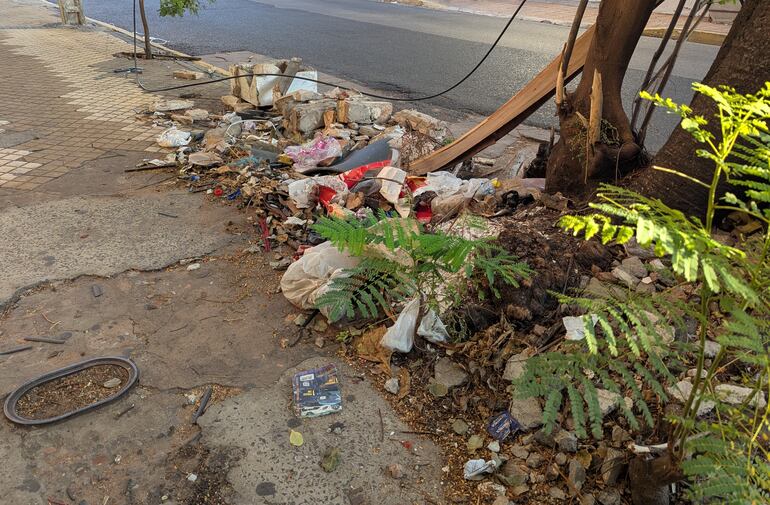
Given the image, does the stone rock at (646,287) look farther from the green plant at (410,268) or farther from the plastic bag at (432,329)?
the plastic bag at (432,329)

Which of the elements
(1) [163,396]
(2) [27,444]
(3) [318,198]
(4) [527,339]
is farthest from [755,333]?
(3) [318,198]

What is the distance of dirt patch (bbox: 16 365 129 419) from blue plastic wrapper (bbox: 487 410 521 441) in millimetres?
1788

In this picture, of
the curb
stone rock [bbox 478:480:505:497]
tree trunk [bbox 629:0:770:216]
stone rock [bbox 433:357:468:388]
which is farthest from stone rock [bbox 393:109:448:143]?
stone rock [bbox 478:480:505:497]

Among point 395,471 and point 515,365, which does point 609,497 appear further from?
point 395,471

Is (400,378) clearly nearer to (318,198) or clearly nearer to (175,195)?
(318,198)

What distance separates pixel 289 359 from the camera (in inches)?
119

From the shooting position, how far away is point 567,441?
95.3 inches

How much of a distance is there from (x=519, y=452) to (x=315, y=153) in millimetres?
3499

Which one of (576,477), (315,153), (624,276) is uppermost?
(624,276)

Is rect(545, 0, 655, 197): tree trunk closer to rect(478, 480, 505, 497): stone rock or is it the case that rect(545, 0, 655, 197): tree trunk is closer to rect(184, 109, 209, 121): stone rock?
rect(478, 480, 505, 497): stone rock

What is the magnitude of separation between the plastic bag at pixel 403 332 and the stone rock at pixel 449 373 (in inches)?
7.3

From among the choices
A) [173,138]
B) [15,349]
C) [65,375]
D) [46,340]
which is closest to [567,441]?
[65,375]

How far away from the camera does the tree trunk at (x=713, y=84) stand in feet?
9.32

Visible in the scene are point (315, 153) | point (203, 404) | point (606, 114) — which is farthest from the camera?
point (315, 153)
